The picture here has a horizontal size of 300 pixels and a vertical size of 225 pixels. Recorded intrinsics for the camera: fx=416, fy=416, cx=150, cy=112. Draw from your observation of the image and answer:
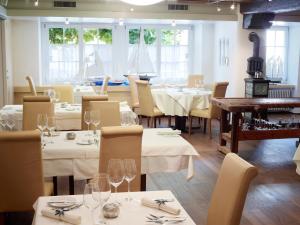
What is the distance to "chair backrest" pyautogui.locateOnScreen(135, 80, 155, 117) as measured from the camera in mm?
7609

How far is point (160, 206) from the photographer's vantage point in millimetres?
2193

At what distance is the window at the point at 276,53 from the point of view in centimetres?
1080

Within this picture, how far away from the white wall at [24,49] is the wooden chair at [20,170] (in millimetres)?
6728

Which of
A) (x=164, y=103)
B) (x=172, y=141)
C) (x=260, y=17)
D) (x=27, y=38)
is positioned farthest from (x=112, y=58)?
(x=172, y=141)

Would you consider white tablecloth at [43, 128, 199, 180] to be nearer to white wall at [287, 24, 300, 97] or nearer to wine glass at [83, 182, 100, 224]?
wine glass at [83, 182, 100, 224]

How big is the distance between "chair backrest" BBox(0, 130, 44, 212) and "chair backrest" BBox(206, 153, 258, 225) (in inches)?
51.9

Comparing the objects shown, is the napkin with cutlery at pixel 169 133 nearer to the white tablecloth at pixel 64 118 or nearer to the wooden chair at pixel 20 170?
the wooden chair at pixel 20 170

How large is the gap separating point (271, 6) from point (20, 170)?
6.00m

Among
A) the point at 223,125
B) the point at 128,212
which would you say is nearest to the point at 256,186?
the point at 223,125

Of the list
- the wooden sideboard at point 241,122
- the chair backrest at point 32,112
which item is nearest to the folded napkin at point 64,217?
the chair backrest at point 32,112

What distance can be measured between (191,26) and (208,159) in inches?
215

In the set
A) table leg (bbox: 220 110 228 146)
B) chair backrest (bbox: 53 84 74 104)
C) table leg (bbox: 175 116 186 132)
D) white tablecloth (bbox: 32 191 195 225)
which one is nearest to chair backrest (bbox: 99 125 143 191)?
white tablecloth (bbox: 32 191 195 225)

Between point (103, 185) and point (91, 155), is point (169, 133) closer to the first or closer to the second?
point (91, 155)

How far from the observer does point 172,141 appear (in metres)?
3.78
